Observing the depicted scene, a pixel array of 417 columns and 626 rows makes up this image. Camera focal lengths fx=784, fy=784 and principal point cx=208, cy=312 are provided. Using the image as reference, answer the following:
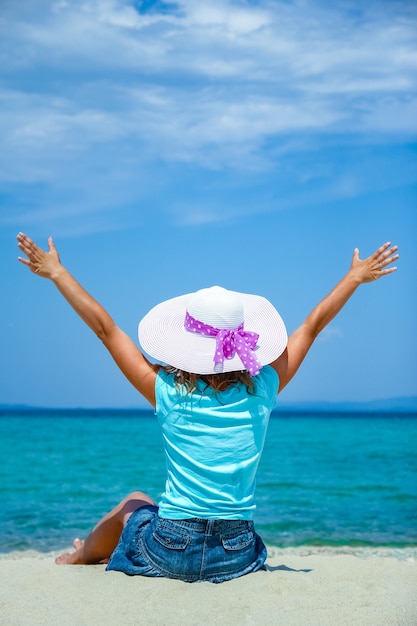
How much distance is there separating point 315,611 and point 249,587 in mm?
316

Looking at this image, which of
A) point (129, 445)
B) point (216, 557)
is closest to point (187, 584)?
point (216, 557)

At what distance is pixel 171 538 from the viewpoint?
331 cm

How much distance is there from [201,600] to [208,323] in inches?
45.4

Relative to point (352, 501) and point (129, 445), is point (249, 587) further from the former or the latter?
point (129, 445)

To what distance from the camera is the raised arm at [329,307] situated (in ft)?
11.7

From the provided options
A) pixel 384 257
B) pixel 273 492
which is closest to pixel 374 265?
pixel 384 257

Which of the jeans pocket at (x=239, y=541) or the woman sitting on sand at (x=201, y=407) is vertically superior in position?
the woman sitting on sand at (x=201, y=407)

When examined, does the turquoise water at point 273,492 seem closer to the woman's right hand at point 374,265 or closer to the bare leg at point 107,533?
the bare leg at point 107,533

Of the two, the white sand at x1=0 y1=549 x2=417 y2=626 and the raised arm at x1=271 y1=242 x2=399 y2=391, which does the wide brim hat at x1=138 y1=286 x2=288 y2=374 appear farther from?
the white sand at x1=0 y1=549 x2=417 y2=626

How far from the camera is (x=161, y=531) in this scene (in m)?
3.33

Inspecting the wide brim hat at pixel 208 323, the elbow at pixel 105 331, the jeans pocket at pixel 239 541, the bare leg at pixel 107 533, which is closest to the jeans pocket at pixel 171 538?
the jeans pocket at pixel 239 541

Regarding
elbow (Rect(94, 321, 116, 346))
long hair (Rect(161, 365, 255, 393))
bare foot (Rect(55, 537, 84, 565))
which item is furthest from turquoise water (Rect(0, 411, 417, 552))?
A: long hair (Rect(161, 365, 255, 393))

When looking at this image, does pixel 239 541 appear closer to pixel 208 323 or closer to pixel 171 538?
pixel 171 538

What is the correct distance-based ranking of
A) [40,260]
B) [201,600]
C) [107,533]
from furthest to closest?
1. [107,533]
2. [40,260]
3. [201,600]
